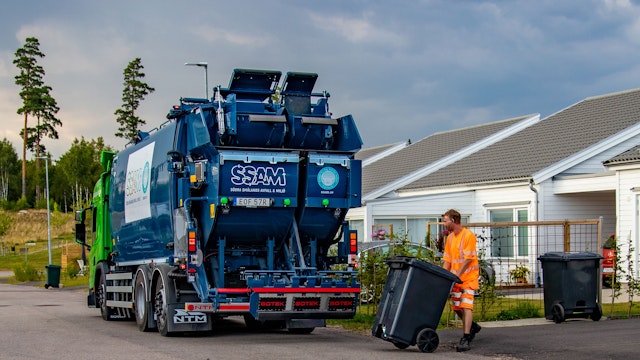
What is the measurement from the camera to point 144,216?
1641 cm

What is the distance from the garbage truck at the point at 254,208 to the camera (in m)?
13.7

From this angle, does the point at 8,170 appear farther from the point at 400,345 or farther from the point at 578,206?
the point at 400,345

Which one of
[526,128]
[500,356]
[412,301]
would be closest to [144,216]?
[412,301]

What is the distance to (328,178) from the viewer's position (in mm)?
14359

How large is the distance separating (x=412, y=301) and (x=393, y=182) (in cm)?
2335

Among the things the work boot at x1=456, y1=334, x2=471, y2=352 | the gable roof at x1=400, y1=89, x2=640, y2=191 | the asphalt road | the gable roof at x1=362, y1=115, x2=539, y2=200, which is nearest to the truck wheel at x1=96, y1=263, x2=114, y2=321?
the asphalt road

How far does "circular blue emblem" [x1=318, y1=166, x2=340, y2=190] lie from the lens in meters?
14.3

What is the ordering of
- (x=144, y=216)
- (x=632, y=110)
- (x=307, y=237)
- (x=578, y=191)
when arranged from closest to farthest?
(x=307, y=237)
(x=144, y=216)
(x=578, y=191)
(x=632, y=110)

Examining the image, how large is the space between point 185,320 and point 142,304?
2.00 metres

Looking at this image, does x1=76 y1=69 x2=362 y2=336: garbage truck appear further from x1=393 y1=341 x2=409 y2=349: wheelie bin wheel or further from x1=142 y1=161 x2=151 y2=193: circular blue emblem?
x1=393 y1=341 x2=409 y2=349: wheelie bin wheel

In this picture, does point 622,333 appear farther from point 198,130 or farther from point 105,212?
point 105,212

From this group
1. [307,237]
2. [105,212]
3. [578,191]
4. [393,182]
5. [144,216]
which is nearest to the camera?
[307,237]

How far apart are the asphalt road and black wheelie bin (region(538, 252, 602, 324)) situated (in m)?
0.23

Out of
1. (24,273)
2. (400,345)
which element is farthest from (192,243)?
(24,273)
